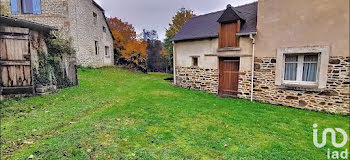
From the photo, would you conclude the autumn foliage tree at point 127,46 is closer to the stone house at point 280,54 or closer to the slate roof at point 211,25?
the slate roof at point 211,25

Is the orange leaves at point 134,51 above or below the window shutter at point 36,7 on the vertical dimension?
below

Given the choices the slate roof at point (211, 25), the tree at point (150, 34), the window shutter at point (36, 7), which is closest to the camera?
the slate roof at point (211, 25)

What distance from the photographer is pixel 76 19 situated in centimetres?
1359

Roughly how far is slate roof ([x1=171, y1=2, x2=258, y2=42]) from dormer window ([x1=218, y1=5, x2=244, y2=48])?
281 millimetres

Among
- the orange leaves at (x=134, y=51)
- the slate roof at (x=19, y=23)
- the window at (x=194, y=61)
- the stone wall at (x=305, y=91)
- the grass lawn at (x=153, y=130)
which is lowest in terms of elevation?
the grass lawn at (x=153, y=130)

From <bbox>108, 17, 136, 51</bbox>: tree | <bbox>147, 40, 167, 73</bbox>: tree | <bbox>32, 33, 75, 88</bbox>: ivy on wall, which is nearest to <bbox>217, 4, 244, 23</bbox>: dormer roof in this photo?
<bbox>32, 33, 75, 88</bbox>: ivy on wall

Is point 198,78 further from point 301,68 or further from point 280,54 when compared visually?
point 301,68

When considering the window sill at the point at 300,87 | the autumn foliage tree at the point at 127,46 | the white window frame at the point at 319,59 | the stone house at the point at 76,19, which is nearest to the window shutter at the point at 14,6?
the stone house at the point at 76,19

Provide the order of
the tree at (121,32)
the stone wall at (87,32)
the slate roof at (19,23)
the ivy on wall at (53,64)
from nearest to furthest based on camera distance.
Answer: the slate roof at (19,23) → the ivy on wall at (53,64) → the stone wall at (87,32) → the tree at (121,32)

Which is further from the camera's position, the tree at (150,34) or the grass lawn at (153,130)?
the tree at (150,34)

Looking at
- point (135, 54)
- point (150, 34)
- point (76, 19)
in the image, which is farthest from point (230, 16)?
point (150, 34)

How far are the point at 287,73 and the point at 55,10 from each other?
618 inches

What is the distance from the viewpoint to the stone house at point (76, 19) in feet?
40.7

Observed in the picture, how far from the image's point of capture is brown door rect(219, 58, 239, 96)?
8.16 m
